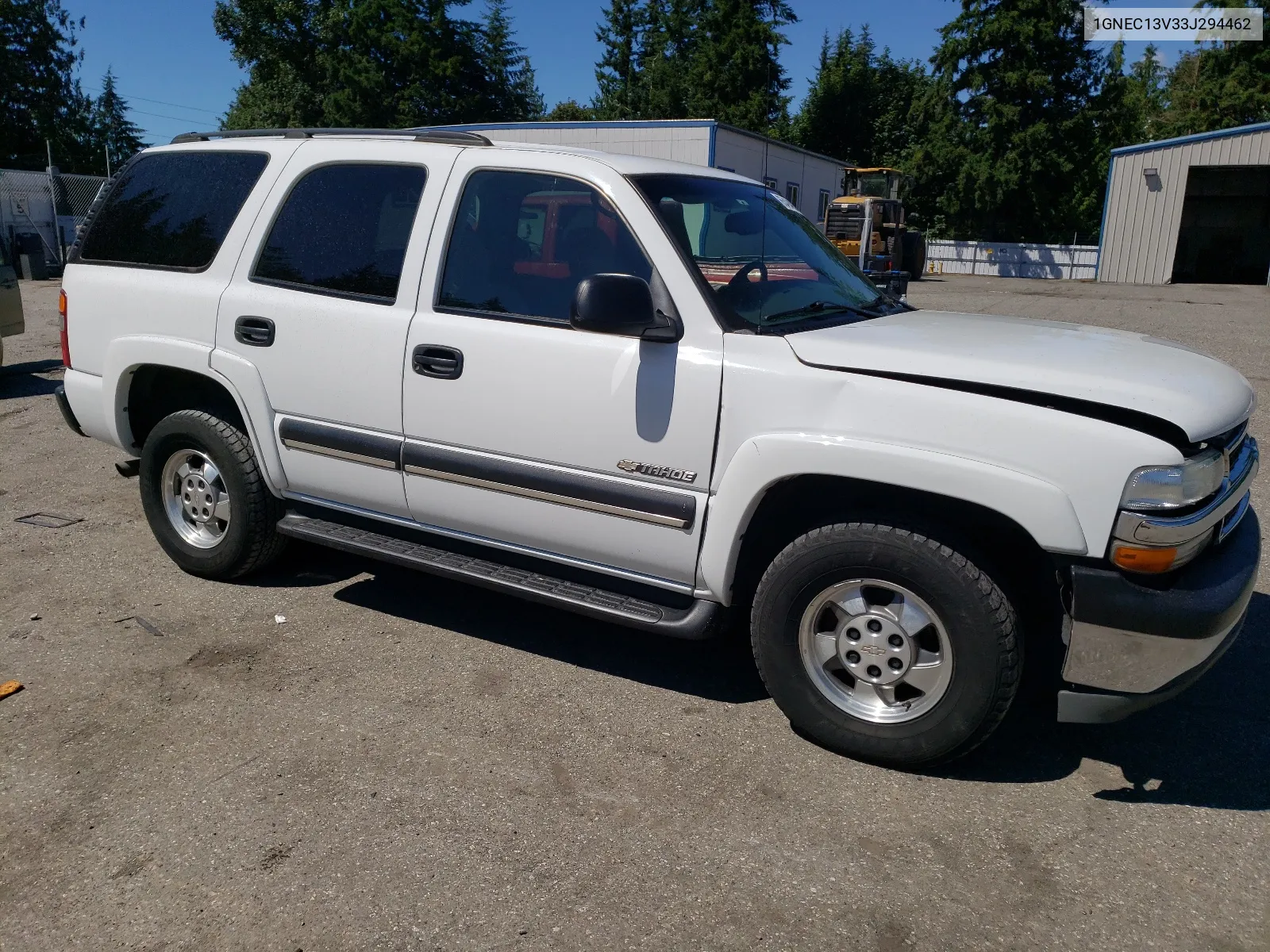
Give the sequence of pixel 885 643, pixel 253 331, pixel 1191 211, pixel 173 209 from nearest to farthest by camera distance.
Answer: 1. pixel 885 643
2. pixel 253 331
3. pixel 173 209
4. pixel 1191 211

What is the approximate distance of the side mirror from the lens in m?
3.29

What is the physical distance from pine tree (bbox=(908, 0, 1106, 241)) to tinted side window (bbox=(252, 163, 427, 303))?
141 ft

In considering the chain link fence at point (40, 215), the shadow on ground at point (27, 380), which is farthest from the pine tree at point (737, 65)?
the shadow on ground at point (27, 380)

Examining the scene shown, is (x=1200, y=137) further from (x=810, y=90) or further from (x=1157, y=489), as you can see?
(x=1157, y=489)

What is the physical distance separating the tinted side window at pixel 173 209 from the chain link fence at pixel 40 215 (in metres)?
20.4

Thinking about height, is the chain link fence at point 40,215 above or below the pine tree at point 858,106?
below

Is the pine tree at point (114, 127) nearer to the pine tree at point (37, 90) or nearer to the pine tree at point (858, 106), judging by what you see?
the pine tree at point (37, 90)

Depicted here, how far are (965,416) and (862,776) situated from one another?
4.03 feet

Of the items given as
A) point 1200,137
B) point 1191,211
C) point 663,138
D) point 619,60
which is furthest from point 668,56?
point 663,138

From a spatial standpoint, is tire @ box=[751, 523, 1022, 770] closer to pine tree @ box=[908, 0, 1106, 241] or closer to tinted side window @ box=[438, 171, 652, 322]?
tinted side window @ box=[438, 171, 652, 322]

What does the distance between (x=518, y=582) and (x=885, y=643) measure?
1.37 meters

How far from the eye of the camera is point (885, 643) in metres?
3.26

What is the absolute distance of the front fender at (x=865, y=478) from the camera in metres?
2.88

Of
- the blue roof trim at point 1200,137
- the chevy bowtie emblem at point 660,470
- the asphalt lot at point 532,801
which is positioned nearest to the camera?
the asphalt lot at point 532,801
